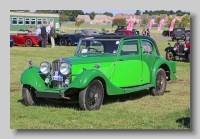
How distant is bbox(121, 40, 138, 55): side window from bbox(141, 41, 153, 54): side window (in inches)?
12.8

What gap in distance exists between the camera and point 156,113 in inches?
292

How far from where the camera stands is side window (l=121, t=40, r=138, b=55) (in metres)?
8.70

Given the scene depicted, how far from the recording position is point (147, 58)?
9258 millimetres

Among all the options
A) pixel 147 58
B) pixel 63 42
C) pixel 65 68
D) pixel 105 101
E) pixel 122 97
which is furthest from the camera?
pixel 63 42

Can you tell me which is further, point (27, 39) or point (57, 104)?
point (27, 39)

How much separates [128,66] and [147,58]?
2.87 feet

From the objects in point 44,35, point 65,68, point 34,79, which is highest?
point 44,35

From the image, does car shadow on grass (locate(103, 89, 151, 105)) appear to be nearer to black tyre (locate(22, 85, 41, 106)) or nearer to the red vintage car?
black tyre (locate(22, 85, 41, 106))

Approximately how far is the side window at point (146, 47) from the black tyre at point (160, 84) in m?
0.58

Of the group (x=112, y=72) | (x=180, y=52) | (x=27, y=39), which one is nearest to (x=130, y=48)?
(x=112, y=72)

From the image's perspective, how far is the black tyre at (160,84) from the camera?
30.7 ft

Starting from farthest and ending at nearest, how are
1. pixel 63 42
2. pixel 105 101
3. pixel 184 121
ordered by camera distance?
pixel 63 42 → pixel 105 101 → pixel 184 121

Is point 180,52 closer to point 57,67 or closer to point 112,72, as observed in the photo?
point 112,72

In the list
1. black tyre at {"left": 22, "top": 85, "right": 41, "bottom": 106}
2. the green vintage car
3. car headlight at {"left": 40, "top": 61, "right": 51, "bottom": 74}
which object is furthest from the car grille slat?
black tyre at {"left": 22, "top": 85, "right": 41, "bottom": 106}
